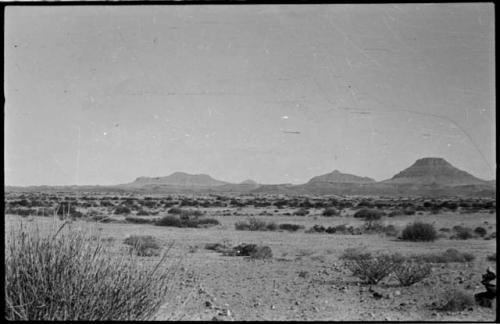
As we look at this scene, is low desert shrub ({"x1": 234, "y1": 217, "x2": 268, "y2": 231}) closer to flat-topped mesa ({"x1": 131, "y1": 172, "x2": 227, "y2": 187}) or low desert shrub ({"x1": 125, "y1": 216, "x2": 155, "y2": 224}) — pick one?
low desert shrub ({"x1": 125, "y1": 216, "x2": 155, "y2": 224})

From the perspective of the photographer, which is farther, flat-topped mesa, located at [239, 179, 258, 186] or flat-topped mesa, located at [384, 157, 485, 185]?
flat-topped mesa, located at [239, 179, 258, 186]

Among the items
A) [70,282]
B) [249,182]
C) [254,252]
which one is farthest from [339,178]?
[70,282]

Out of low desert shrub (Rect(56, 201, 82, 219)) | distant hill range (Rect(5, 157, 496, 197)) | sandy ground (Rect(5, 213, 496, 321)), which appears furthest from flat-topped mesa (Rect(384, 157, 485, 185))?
low desert shrub (Rect(56, 201, 82, 219))

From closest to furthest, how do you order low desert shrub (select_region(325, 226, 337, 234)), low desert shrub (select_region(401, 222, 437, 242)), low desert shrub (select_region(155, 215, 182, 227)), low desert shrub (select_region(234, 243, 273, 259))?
low desert shrub (select_region(234, 243, 273, 259)) → low desert shrub (select_region(401, 222, 437, 242)) → low desert shrub (select_region(325, 226, 337, 234)) → low desert shrub (select_region(155, 215, 182, 227))

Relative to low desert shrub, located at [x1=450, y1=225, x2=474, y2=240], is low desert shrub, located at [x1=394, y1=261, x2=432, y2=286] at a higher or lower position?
higher

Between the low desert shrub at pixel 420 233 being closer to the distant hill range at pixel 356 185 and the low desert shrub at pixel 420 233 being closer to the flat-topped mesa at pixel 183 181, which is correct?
Result: the distant hill range at pixel 356 185

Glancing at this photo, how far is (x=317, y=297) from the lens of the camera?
1033 cm

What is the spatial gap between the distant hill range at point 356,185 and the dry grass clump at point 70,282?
36.1 meters

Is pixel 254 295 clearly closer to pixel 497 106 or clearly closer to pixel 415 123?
pixel 497 106

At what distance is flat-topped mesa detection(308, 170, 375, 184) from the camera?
226ft

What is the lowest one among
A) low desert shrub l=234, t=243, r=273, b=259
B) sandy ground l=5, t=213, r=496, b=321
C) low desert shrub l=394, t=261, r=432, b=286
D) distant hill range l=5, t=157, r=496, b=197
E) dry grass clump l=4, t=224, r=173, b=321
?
sandy ground l=5, t=213, r=496, b=321

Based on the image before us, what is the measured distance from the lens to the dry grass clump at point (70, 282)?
514 cm

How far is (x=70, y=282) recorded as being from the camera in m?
5.28

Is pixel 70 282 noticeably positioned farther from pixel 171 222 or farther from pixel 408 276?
pixel 171 222
